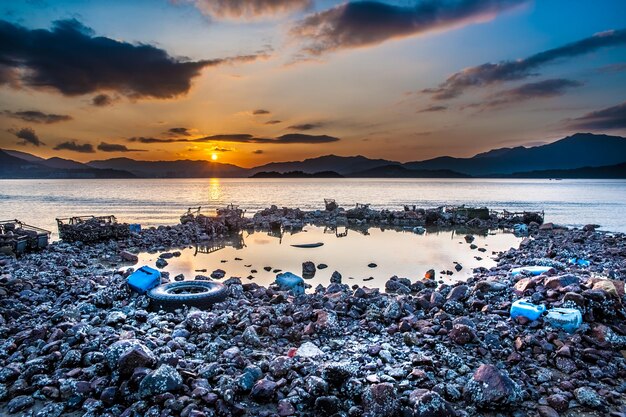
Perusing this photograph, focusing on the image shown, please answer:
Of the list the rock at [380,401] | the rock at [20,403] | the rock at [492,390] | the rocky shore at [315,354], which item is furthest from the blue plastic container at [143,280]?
the rock at [492,390]

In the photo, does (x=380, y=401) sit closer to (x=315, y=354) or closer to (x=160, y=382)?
(x=315, y=354)

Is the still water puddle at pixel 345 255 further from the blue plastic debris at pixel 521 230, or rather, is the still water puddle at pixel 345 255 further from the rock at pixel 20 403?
the rock at pixel 20 403

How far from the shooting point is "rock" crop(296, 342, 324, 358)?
295 inches

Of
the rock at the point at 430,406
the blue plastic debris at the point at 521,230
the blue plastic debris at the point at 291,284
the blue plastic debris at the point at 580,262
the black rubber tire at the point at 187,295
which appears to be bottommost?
the blue plastic debris at the point at 521,230

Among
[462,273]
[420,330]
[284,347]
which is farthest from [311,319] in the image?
[462,273]

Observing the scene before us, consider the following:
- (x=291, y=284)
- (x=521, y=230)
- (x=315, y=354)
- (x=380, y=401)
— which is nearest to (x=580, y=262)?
(x=291, y=284)

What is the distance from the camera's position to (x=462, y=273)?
17.0 meters

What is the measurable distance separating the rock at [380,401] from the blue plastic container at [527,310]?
15.2 ft

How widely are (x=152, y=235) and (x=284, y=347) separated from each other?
20.8 meters

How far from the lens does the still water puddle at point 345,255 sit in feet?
55.0

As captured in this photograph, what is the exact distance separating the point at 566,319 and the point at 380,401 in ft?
16.6

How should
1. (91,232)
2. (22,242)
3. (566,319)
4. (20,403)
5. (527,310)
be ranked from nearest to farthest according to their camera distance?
1. (20,403)
2. (566,319)
3. (527,310)
4. (22,242)
5. (91,232)

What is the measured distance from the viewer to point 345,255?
2114 centimetres

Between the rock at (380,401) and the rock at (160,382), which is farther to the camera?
the rock at (160,382)
